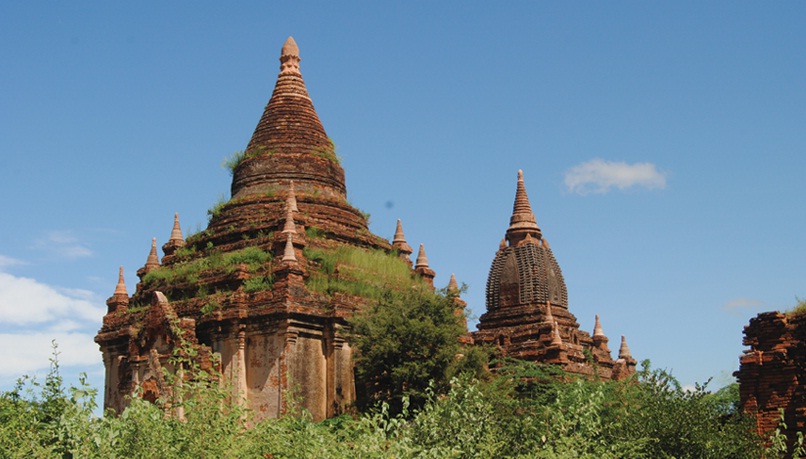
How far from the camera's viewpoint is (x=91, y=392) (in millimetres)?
12859

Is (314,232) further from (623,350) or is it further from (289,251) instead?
(623,350)

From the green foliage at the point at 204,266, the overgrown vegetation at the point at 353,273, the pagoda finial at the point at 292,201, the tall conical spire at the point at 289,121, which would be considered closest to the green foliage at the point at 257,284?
the green foliage at the point at 204,266

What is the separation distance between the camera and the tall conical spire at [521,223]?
131ft

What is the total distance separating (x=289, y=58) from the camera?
3312 cm

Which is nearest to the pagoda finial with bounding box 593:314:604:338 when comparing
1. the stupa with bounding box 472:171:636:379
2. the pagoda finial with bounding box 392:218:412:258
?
Result: the stupa with bounding box 472:171:636:379

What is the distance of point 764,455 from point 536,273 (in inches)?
852

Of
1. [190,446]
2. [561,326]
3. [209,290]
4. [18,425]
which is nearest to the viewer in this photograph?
[190,446]

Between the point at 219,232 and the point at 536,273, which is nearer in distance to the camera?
the point at 219,232

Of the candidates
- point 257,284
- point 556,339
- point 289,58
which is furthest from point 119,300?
point 556,339

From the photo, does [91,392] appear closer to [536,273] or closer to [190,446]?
[190,446]

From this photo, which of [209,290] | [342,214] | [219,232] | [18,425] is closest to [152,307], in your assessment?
[209,290]

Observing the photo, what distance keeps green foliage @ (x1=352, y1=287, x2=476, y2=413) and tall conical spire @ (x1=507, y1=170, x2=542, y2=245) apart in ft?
49.4

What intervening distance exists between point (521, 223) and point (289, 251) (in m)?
15.4

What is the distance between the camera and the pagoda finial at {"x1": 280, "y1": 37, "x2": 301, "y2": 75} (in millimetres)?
33031
